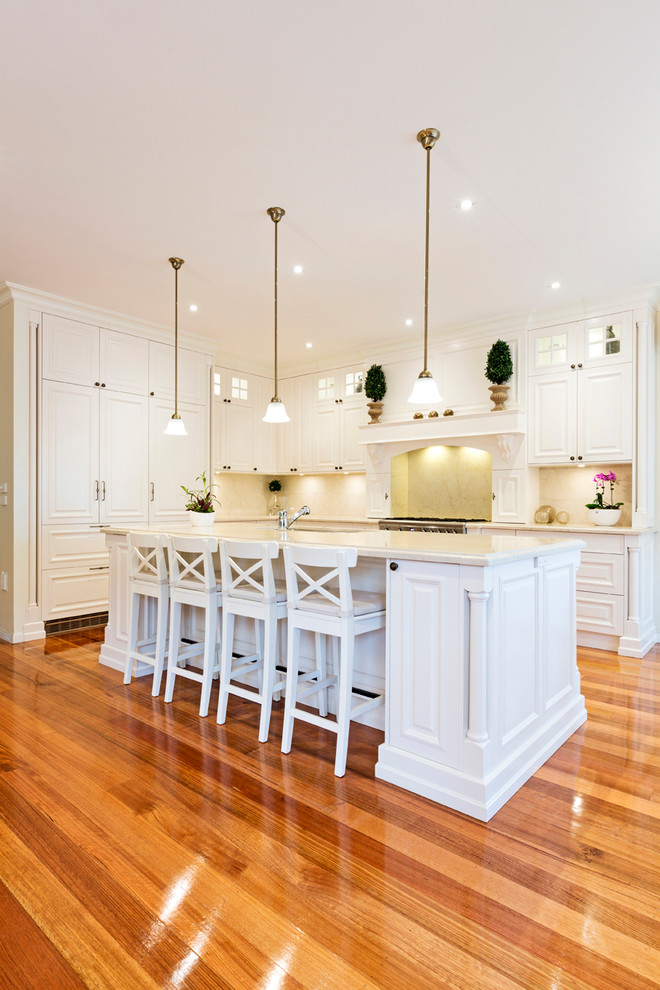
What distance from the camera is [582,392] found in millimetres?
4629

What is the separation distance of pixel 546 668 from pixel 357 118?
263 centimetres

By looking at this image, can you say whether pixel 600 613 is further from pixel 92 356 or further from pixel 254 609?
pixel 92 356

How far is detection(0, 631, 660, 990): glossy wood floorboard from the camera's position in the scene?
1.37 metres

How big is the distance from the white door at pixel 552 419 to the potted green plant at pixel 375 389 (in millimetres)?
1579

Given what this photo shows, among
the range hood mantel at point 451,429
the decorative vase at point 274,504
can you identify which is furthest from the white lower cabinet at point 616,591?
the decorative vase at point 274,504

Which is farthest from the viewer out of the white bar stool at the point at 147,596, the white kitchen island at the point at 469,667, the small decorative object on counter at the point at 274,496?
the small decorative object on counter at the point at 274,496

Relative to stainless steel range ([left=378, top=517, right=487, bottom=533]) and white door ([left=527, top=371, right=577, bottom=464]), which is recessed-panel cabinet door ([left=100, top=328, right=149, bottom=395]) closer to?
stainless steel range ([left=378, top=517, right=487, bottom=533])

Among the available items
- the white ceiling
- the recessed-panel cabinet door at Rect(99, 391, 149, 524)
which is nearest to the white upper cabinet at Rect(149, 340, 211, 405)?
the recessed-panel cabinet door at Rect(99, 391, 149, 524)

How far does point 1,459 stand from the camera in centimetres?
468

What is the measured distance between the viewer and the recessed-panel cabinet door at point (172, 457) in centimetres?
545

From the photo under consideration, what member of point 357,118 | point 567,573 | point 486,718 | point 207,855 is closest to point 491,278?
point 357,118

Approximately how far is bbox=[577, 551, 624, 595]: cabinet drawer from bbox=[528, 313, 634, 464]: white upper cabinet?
812 mm

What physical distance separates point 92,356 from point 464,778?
459 centimetres

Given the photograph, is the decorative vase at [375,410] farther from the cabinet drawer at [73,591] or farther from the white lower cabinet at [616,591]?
the cabinet drawer at [73,591]
